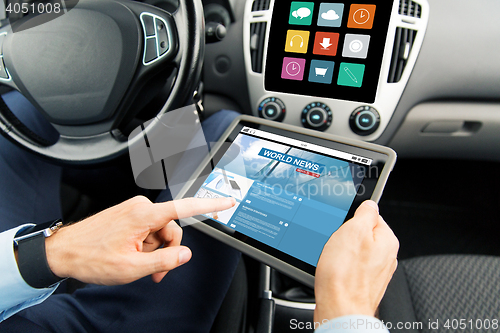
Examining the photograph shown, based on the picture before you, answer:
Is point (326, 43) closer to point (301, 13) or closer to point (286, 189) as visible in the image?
point (301, 13)

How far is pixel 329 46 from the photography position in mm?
725

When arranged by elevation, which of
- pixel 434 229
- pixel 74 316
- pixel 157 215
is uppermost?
pixel 157 215

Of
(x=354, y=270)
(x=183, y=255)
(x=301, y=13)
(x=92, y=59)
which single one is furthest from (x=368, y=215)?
(x=92, y=59)

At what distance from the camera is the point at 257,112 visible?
34.5 inches

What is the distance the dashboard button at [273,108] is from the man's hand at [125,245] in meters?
0.41

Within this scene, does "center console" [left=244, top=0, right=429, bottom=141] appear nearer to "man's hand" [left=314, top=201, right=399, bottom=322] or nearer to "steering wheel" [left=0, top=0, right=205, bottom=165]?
"steering wheel" [left=0, top=0, right=205, bottom=165]

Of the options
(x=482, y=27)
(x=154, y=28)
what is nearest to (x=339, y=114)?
(x=482, y=27)

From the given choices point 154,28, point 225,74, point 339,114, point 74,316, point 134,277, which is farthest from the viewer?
point 225,74

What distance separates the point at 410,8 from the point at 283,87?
1.13 feet

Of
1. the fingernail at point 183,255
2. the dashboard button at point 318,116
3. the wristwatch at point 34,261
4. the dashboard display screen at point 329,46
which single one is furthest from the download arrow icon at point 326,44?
the wristwatch at point 34,261

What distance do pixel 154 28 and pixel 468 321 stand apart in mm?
849

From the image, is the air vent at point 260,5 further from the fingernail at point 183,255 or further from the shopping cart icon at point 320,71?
the fingernail at point 183,255

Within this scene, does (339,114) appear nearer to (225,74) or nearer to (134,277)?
(225,74)

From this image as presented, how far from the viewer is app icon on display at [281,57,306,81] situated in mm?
768
